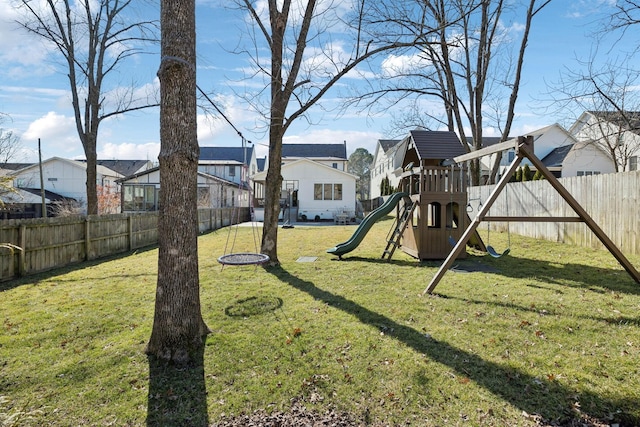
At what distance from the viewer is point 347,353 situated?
359 centimetres

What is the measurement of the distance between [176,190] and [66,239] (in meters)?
7.58

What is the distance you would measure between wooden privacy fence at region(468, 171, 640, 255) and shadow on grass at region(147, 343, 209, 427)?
7.06 m

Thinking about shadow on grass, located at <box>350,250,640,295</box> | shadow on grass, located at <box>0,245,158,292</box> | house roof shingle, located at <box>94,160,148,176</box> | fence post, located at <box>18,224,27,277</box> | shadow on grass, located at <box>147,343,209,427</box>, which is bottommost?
shadow on grass, located at <box>147,343,209,427</box>

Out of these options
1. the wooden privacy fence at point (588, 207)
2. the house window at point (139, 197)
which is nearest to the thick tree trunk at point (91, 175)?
the house window at point (139, 197)

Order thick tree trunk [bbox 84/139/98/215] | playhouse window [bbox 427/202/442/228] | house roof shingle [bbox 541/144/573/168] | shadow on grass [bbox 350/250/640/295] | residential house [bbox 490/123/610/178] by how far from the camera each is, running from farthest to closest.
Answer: house roof shingle [bbox 541/144/573/168], residential house [bbox 490/123/610/178], thick tree trunk [bbox 84/139/98/215], playhouse window [bbox 427/202/442/228], shadow on grass [bbox 350/250/640/295]

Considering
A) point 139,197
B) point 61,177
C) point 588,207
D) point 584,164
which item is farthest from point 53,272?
point 584,164

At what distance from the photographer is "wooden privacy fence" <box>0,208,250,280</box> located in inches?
290

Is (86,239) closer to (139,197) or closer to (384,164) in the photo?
(139,197)

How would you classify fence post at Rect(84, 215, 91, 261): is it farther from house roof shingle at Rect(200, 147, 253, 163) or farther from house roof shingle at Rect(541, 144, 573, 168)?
house roof shingle at Rect(541, 144, 573, 168)

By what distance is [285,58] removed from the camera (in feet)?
26.7

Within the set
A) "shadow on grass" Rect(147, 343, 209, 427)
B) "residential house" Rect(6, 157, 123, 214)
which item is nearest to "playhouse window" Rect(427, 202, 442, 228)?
"shadow on grass" Rect(147, 343, 209, 427)

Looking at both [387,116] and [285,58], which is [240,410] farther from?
[387,116]

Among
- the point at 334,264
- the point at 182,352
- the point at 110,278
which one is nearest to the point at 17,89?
the point at 110,278

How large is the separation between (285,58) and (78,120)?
32.1ft
